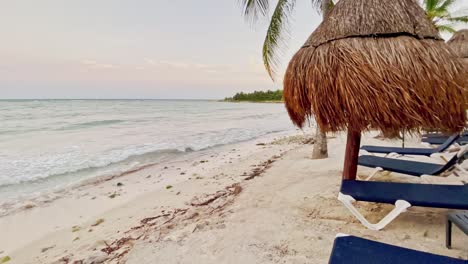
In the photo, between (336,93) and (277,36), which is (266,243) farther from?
(277,36)

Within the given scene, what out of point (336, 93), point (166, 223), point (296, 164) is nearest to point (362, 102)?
point (336, 93)

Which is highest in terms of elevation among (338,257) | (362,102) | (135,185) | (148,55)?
(148,55)

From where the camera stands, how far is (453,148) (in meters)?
6.13

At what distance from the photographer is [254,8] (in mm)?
6512

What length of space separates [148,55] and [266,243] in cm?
2228

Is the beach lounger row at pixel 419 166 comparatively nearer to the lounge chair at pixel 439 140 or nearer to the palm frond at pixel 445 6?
the lounge chair at pixel 439 140

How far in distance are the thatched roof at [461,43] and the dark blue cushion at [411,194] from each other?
8.61 meters

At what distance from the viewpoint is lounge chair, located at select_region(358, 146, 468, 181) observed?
354 centimetres

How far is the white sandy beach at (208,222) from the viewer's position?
243 centimetres

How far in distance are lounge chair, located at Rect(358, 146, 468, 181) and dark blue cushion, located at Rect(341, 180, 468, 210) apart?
94cm

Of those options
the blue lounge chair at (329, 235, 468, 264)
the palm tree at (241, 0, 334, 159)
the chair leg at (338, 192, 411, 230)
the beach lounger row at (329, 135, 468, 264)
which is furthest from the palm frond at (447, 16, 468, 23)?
the blue lounge chair at (329, 235, 468, 264)

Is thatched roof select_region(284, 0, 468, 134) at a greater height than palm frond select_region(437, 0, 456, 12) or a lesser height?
lesser

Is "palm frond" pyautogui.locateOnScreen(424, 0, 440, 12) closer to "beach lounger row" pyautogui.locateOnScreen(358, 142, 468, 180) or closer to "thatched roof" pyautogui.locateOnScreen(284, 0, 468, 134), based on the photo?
"beach lounger row" pyautogui.locateOnScreen(358, 142, 468, 180)

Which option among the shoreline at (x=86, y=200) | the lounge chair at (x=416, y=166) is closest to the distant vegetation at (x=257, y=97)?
the shoreline at (x=86, y=200)
